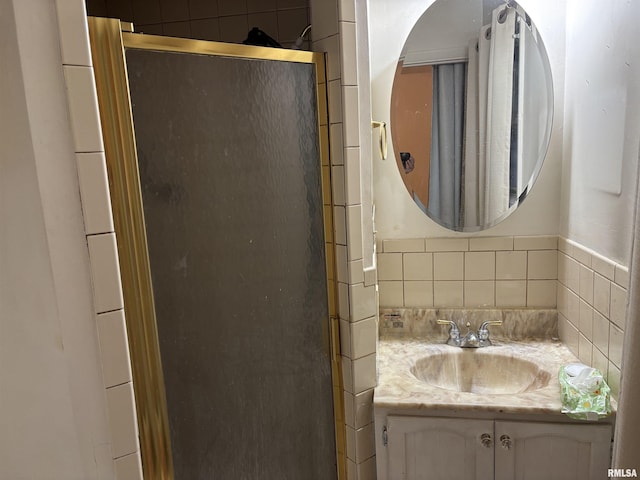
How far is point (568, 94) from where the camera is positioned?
1697 millimetres

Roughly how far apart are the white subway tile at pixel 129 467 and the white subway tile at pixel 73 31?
882 mm

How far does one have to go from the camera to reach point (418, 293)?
1930 mm

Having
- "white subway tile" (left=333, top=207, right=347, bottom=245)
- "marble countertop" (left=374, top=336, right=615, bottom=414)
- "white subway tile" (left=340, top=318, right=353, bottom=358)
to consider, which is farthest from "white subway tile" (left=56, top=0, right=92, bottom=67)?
"marble countertop" (left=374, top=336, right=615, bottom=414)

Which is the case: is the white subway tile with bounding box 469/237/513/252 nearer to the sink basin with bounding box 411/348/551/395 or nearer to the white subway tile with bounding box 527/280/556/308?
the white subway tile with bounding box 527/280/556/308

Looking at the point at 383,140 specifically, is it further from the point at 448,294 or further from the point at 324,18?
the point at 448,294

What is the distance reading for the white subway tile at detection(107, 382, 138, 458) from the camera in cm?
110

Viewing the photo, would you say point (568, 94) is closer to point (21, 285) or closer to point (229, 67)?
point (229, 67)

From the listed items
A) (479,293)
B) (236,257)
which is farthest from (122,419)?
(479,293)

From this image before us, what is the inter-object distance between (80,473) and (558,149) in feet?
5.85

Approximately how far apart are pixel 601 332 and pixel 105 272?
1398mm

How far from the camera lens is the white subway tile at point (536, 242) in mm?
1806

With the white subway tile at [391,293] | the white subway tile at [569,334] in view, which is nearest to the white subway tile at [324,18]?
the white subway tile at [391,293]

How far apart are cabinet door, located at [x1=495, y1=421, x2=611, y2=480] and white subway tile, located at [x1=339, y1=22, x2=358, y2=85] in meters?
1.10

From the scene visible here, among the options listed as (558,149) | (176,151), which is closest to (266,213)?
(176,151)
